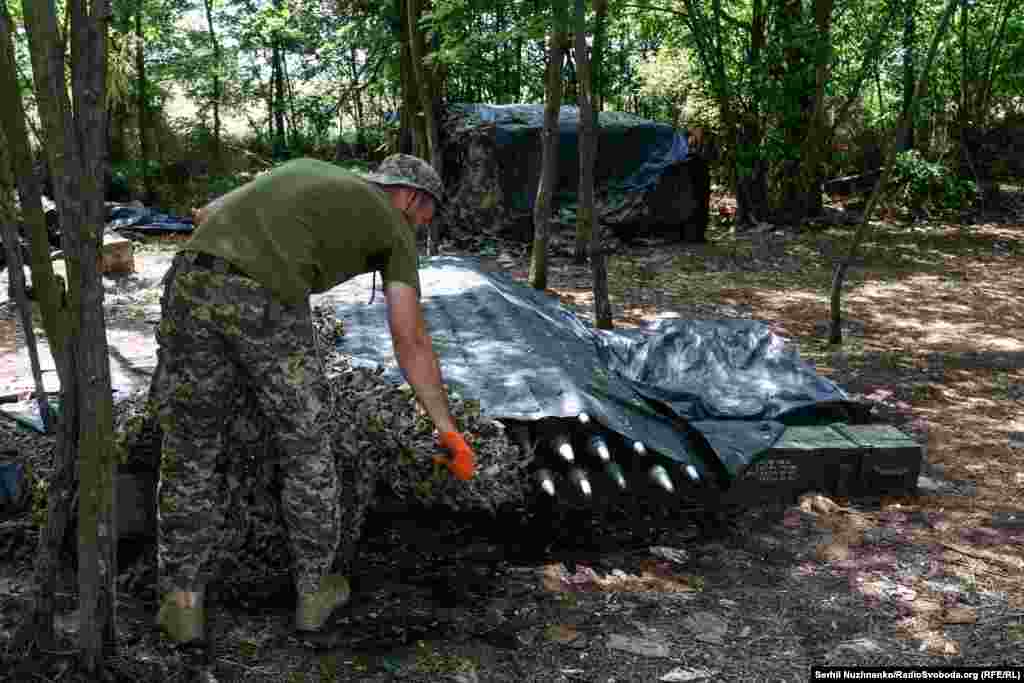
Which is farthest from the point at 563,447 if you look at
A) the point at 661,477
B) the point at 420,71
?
the point at 420,71

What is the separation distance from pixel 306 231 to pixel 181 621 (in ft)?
3.53

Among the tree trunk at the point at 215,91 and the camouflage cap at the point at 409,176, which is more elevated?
the tree trunk at the point at 215,91

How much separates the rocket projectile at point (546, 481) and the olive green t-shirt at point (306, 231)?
1.12 metres

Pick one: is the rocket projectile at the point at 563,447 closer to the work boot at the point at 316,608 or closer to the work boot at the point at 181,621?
the work boot at the point at 316,608

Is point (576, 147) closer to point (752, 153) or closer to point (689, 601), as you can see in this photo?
point (752, 153)

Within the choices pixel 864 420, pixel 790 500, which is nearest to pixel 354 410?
pixel 790 500

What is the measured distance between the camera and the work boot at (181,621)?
105 inches

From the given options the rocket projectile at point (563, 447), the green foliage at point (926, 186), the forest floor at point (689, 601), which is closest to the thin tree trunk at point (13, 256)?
the forest floor at point (689, 601)

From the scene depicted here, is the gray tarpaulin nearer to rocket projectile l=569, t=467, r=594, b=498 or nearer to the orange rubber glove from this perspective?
rocket projectile l=569, t=467, r=594, b=498

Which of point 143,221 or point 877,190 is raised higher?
point 143,221

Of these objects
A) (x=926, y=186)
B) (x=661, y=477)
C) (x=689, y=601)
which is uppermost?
(x=926, y=186)

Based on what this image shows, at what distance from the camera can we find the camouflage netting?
287 cm

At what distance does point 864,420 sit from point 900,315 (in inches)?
121

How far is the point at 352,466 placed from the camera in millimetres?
3100
